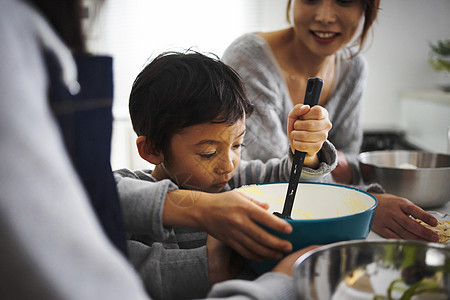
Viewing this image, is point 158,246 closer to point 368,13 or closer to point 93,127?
point 93,127

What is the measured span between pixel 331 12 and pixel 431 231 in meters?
0.54

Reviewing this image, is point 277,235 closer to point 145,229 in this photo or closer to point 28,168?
point 145,229

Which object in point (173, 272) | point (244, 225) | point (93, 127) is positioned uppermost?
point (93, 127)

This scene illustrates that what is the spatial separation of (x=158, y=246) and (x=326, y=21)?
2.15 ft

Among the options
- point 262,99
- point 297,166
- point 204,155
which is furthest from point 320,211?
point 262,99

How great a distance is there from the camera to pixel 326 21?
96 centimetres

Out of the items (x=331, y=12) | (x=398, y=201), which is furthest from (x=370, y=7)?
(x=398, y=201)

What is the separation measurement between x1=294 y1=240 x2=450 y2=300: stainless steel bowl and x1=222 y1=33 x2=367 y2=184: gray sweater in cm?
43

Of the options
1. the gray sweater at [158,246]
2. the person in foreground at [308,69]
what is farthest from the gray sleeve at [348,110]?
the gray sweater at [158,246]

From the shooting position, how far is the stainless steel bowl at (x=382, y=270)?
0.39m

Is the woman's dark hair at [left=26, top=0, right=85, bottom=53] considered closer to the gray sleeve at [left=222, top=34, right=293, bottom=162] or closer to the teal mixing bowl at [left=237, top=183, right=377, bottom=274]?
the teal mixing bowl at [left=237, top=183, right=377, bottom=274]

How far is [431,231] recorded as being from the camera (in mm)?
623

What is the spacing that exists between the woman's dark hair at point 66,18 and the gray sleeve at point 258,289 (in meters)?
0.22

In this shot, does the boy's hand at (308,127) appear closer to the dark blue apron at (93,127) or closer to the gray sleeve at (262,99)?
the gray sleeve at (262,99)
